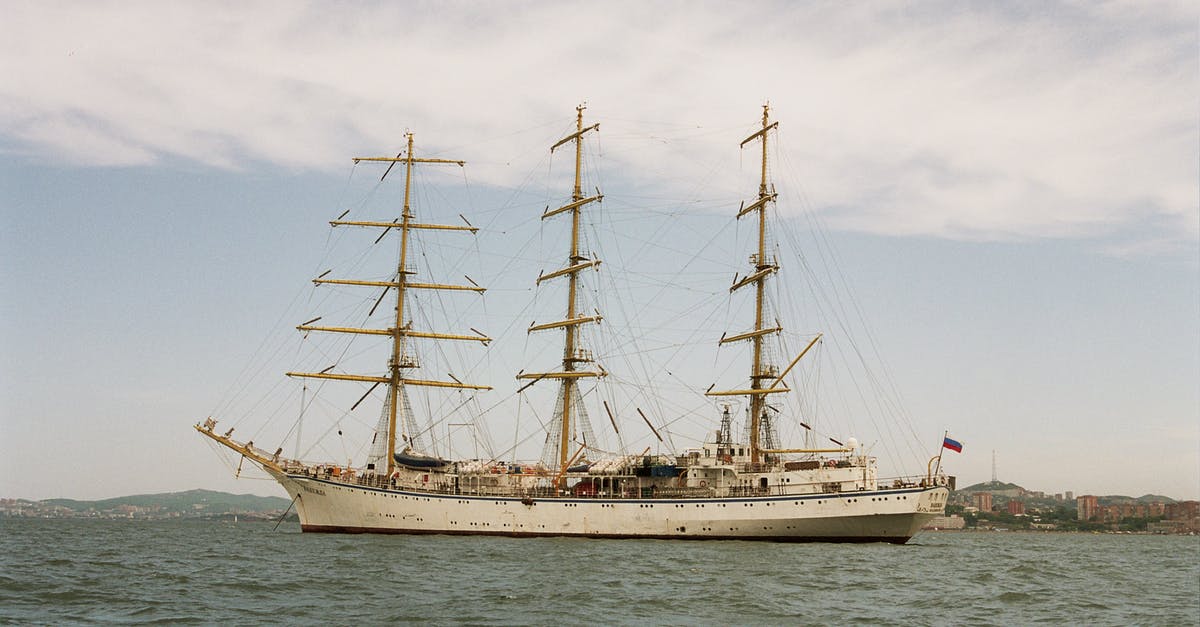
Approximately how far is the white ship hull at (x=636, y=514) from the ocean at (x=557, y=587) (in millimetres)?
4431

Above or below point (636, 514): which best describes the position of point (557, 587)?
below

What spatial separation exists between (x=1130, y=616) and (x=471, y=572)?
74.6ft

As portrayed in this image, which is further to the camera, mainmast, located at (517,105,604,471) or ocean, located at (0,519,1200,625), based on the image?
mainmast, located at (517,105,604,471)

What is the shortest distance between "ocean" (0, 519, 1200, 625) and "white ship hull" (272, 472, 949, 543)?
14.5 ft

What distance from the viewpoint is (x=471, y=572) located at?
3916 centimetres

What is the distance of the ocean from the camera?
29.1m

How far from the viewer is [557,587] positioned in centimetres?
3516

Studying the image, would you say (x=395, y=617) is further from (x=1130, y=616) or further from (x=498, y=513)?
(x=498, y=513)

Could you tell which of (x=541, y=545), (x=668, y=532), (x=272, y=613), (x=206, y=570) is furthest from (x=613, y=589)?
(x=668, y=532)

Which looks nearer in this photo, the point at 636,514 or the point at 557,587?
the point at 557,587

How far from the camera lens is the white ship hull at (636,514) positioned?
59.5m

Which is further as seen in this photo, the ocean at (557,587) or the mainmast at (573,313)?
the mainmast at (573,313)

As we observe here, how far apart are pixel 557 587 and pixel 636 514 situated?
2684cm

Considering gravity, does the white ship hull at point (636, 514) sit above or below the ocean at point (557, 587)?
above
